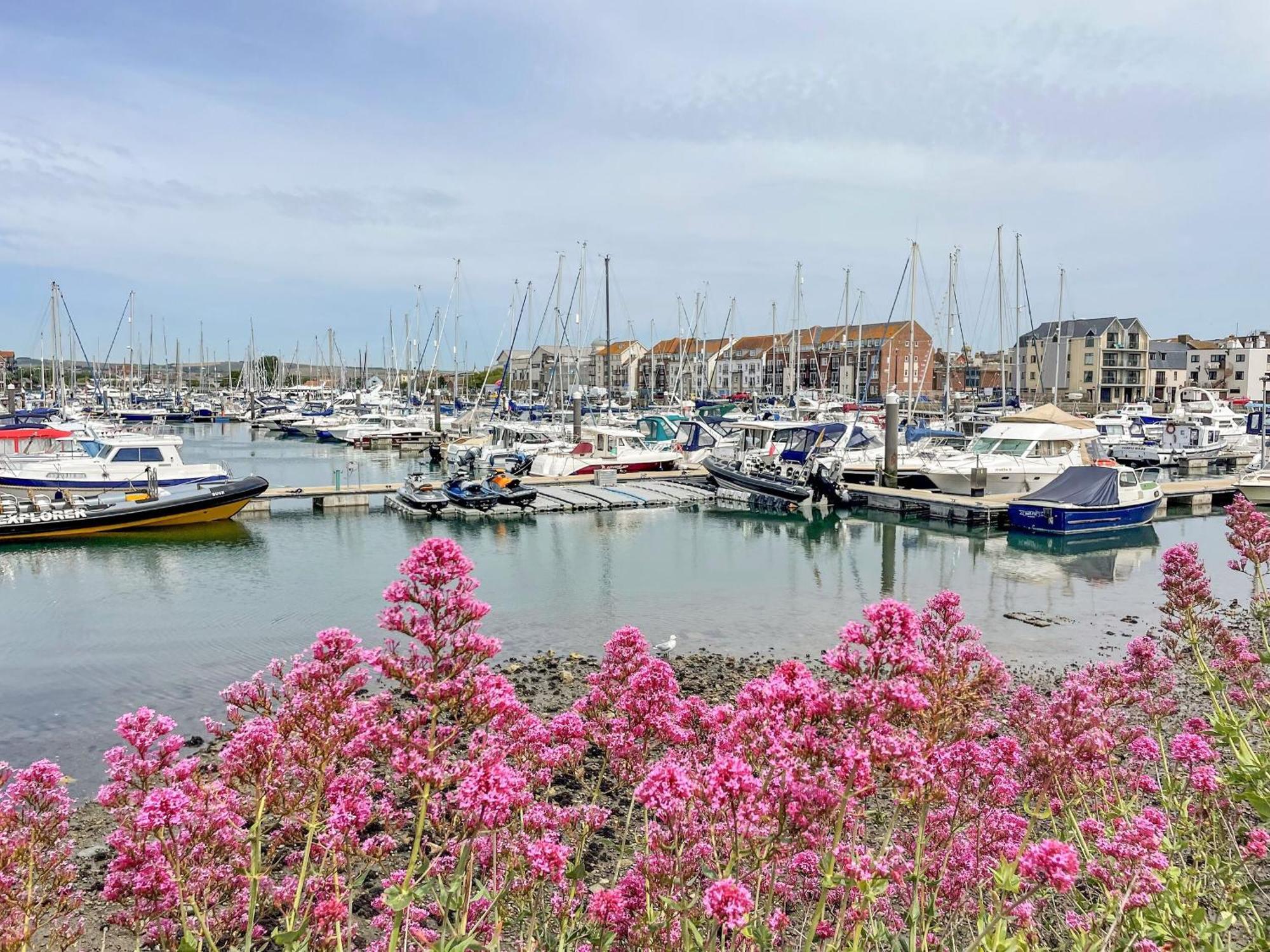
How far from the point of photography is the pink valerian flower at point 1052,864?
11.2 ft

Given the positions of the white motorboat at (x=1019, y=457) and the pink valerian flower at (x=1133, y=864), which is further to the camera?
the white motorboat at (x=1019, y=457)

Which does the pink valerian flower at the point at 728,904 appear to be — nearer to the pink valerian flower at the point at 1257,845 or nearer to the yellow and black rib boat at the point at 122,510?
the pink valerian flower at the point at 1257,845

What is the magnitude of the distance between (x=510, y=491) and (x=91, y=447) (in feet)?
59.4

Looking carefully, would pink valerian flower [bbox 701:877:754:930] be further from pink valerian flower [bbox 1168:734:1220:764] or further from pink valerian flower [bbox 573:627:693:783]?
pink valerian flower [bbox 1168:734:1220:764]

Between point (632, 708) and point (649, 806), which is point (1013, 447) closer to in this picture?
point (632, 708)

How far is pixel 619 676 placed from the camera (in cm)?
545

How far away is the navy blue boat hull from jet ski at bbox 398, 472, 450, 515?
2198 cm

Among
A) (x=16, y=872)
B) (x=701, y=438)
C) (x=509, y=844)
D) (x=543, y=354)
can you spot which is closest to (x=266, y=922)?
(x=16, y=872)

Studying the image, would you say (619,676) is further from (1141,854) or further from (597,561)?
(597,561)

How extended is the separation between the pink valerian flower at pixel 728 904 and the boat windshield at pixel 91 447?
40133 millimetres

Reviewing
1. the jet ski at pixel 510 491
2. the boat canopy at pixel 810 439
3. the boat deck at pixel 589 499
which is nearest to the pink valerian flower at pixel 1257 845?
the boat deck at pixel 589 499

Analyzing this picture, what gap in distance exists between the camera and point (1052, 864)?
345cm

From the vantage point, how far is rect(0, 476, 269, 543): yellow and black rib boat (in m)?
29.6

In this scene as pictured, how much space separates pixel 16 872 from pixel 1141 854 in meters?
4.83
